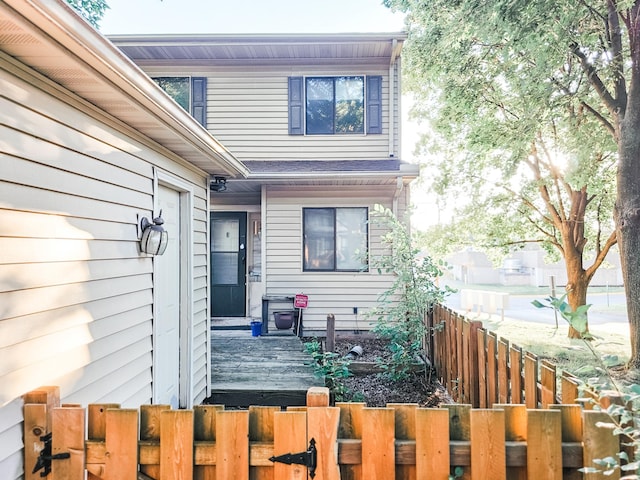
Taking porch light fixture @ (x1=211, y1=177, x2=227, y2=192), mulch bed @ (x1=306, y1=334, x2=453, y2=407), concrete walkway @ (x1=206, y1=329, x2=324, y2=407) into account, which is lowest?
mulch bed @ (x1=306, y1=334, x2=453, y2=407)

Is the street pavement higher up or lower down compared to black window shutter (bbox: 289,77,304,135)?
lower down

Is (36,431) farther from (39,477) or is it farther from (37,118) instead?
(37,118)

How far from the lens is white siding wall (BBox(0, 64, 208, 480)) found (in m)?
1.75

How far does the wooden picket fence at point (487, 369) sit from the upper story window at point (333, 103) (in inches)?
170

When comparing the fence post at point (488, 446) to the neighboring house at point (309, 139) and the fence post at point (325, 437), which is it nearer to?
the fence post at point (325, 437)

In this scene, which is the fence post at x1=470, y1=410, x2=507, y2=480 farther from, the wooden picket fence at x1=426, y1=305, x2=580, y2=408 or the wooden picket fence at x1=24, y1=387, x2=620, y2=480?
the wooden picket fence at x1=426, y1=305, x2=580, y2=408

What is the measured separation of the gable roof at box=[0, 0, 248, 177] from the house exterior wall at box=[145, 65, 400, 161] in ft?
15.3

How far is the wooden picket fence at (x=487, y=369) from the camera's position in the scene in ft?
7.14

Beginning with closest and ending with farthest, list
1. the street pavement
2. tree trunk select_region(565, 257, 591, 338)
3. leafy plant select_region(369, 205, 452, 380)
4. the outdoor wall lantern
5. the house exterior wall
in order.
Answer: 1. the outdoor wall lantern
2. leafy plant select_region(369, 205, 452, 380)
3. the house exterior wall
4. tree trunk select_region(565, 257, 591, 338)
5. the street pavement

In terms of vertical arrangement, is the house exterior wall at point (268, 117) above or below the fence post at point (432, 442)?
above

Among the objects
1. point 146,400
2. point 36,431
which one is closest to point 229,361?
point 146,400

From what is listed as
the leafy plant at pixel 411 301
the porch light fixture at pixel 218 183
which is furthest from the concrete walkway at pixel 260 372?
the porch light fixture at pixel 218 183

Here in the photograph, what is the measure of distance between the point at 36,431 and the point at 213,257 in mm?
6683

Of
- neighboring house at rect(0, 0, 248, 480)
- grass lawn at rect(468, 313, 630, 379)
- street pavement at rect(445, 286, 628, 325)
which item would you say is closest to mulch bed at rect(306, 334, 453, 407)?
grass lawn at rect(468, 313, 630, 379)
